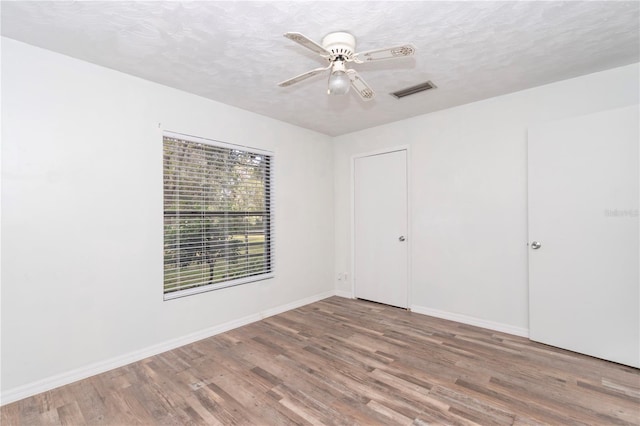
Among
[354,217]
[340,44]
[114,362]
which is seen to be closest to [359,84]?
[340,44]

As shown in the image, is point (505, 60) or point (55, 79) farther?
point (505, 60)

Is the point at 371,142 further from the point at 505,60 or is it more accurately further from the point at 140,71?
the point at 140,71

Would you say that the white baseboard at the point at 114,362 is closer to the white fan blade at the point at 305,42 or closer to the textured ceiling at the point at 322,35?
the textured ceiling at the point at 322,35

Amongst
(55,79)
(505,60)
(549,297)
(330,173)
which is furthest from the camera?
(330,173)

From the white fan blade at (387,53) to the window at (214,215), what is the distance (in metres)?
2.01

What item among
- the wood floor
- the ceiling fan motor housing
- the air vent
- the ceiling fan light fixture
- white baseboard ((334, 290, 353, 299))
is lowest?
the wood floor

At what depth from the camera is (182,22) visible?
1.97 metres

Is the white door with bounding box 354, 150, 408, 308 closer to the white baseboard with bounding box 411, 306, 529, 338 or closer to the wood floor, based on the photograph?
the white baseboard with bounding box 411, 306, 529, 338

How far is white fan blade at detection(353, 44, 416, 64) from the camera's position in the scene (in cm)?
179

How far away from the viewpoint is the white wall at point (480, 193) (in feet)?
9.76

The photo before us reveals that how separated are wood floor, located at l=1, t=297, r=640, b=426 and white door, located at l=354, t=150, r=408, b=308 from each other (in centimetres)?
109

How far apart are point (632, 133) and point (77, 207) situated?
4639 millimetres

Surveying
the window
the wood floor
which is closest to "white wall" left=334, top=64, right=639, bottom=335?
the wood floor

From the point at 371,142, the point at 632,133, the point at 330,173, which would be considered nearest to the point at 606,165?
the point at 632,133
